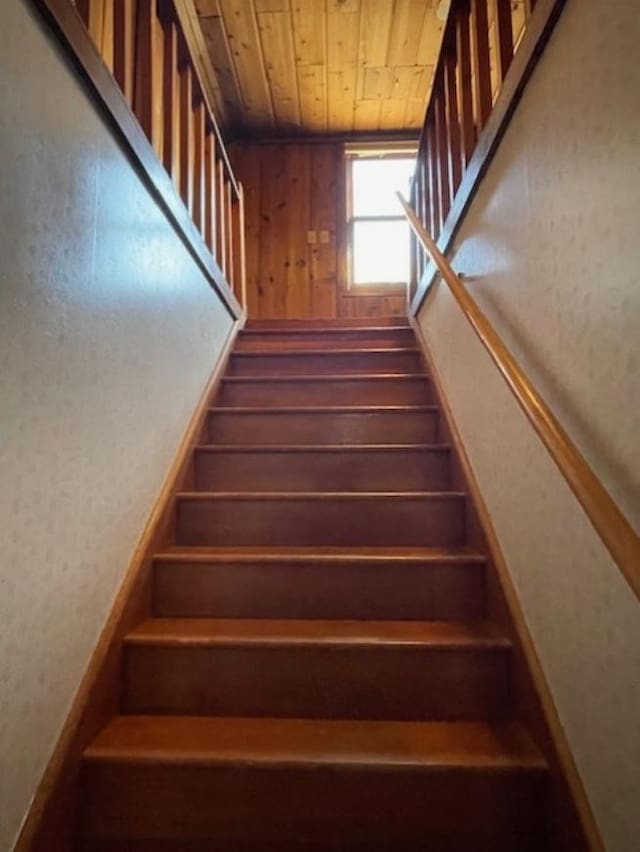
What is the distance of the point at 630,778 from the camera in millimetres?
941

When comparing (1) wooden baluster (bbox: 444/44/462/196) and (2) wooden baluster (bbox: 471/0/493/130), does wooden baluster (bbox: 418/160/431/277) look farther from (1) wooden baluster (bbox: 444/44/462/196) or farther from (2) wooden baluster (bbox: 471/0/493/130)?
(2) wooden baluster (bbox: 471/0/493/130)

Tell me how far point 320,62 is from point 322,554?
3645 millimetres

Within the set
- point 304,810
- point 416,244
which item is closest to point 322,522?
point 304,810

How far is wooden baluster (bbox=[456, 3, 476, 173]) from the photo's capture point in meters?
2.16

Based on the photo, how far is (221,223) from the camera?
321 cm

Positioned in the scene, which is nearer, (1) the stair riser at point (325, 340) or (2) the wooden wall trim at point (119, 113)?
(2) the wooden wall trim at point (119, 113)

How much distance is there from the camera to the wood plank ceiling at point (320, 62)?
366 centimetres

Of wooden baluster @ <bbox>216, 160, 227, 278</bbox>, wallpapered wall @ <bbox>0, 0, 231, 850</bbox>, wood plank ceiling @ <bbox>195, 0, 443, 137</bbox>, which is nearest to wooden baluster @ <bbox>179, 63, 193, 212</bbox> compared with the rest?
wooden baluster @ <bbox>216, 160, 227, 278</bbox>

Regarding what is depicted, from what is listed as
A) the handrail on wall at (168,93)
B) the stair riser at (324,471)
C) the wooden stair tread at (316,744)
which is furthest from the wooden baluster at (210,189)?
the wooden stair tread at (316,744)

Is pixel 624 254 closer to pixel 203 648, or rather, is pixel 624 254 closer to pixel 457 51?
pixel 203 648

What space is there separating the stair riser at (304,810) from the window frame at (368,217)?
13.8 ft

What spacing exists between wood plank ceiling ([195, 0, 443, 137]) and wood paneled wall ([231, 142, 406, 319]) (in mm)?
206

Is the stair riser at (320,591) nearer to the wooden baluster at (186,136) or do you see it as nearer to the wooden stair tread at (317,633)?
the wooden stair tread at (317,633)

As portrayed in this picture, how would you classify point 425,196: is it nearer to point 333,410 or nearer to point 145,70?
point 333,410
